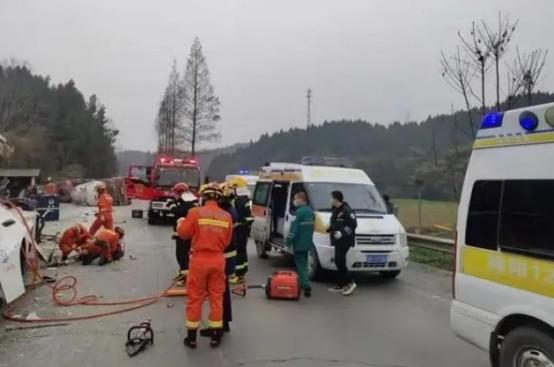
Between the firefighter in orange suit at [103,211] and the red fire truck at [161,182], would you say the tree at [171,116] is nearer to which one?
the red fire truck at [161,182]

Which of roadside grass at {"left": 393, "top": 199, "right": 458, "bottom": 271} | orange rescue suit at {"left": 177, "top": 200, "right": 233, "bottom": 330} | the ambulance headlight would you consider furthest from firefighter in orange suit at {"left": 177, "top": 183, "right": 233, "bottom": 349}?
roadside grass at {"left": 393, "top": 199, "right": 458, "bottom": 271}

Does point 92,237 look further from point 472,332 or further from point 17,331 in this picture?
point 472,332

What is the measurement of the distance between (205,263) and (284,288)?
2.95 m

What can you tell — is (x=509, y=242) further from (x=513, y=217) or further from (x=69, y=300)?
(x=69, y=300)

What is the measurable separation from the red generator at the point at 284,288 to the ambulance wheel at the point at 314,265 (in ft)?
4.67

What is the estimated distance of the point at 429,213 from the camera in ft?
108

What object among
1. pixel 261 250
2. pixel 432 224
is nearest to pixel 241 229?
pixel 261 250

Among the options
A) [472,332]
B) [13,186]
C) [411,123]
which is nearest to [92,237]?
[472,332]

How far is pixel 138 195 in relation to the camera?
26016 millimetres

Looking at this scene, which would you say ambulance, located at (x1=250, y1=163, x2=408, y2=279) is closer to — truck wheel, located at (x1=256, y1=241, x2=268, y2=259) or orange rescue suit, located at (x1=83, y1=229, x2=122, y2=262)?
truck wheel, located at (x1=256, y1=241, x2=268, y2=259)

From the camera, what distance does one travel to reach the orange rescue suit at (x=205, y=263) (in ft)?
20.6

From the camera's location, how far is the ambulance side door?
1325 cm

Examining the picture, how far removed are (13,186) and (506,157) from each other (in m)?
44.4

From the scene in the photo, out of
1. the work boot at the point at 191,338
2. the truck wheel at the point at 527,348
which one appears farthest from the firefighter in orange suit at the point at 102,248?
the truck wheel at the point at 527,348
